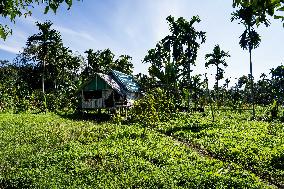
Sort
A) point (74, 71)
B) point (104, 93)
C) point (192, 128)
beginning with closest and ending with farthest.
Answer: point (192, 128), point (104, 93), point (74, 71)

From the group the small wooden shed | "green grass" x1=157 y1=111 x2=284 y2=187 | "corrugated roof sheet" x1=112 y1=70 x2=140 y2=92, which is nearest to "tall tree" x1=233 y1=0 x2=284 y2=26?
"green grass" x1=157 y1=111 x2=284 y2=187

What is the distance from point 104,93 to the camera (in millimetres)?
44000

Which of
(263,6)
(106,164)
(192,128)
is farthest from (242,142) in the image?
(263,6)

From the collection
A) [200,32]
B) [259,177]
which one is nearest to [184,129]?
[259,177]

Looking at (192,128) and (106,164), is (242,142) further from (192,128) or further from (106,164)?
(106,164)

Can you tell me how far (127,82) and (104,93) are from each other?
5.07 metres

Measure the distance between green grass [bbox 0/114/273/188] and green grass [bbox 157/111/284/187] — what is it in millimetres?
1177

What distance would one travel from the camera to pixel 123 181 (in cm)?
1661

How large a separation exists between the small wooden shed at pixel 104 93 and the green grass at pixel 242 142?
891cm

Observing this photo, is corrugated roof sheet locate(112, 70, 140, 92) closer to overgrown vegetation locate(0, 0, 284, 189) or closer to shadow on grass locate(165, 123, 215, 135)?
overgrown vegetation locate(0, 0, 284, 189)

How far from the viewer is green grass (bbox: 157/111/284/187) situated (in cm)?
2012

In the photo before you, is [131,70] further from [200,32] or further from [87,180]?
[87,180]

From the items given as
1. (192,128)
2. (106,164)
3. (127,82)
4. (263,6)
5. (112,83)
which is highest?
(127,82)

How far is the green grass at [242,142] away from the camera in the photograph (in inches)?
792
